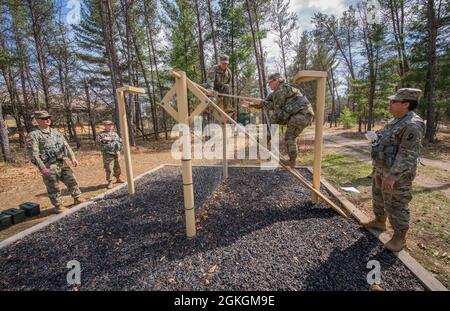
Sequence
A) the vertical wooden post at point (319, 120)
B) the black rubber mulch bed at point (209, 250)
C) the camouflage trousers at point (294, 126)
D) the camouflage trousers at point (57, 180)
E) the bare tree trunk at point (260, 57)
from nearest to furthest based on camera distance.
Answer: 1. the black rubber mulch bed at point (209, 250)
2. the vertical wooden post at point (319, 120)
3. the camouflage trousers at point (294, 126)
4. the camouflage trousers at point (57, 180)
5. the bare tree trunk at point (260, 57)

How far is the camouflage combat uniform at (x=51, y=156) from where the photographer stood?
12.6 feet

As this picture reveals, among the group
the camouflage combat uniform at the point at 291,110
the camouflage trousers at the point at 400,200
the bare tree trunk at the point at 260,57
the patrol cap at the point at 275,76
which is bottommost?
the camouflage trousers at the point at 400,200

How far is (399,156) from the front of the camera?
95.7 inches

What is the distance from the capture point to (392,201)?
8.63 ft

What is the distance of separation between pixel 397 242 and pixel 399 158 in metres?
1.05

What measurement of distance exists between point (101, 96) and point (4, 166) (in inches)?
434

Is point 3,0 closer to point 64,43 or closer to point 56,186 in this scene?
point 64,43

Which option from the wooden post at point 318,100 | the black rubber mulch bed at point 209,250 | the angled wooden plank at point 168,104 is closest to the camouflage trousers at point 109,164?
the black rubber mulch bed at point 209,250

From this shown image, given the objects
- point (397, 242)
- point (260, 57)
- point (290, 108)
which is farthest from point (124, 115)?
point (260, 57)

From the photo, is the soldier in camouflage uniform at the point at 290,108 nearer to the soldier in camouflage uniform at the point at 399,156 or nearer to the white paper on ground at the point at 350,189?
the soldier in camouflage uniform at the point at 399,156

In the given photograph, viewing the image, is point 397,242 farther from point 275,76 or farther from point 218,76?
point 218,76

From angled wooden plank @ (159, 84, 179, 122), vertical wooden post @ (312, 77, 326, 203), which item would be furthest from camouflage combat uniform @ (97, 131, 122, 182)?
vertical wooden post @ (312, 77, 326, 203)

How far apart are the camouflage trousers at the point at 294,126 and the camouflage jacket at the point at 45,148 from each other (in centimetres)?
416
